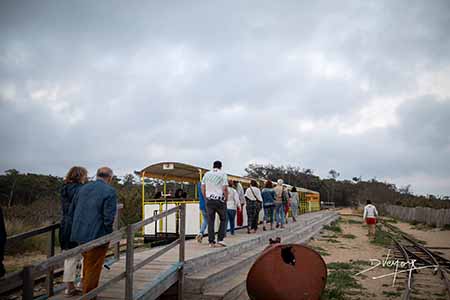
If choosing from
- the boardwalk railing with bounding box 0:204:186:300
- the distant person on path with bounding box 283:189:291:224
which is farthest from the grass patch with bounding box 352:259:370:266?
the boardwalk railing with bounding box 0:204:186:300

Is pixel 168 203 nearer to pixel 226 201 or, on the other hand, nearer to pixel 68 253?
pixel 226 201

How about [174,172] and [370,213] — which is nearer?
[174,172]

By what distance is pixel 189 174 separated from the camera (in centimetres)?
1424

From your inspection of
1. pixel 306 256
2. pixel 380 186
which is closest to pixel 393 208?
pixel 380 186

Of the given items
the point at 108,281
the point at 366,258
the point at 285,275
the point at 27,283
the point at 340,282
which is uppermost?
the point at 27,283

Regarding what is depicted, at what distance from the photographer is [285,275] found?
5.74 metres

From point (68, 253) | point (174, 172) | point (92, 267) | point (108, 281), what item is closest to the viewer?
point (68, 253)

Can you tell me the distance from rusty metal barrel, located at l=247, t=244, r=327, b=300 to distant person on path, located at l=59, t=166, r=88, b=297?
7.48 feet

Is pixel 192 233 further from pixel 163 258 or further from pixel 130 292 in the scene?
pixel 130 292

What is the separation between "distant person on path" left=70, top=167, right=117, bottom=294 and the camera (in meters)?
4.75

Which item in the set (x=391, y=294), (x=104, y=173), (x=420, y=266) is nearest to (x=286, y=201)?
(x=420, y=266)

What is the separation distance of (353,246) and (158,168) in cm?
832

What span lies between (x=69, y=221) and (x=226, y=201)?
4.06 meters

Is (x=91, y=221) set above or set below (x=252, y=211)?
above
